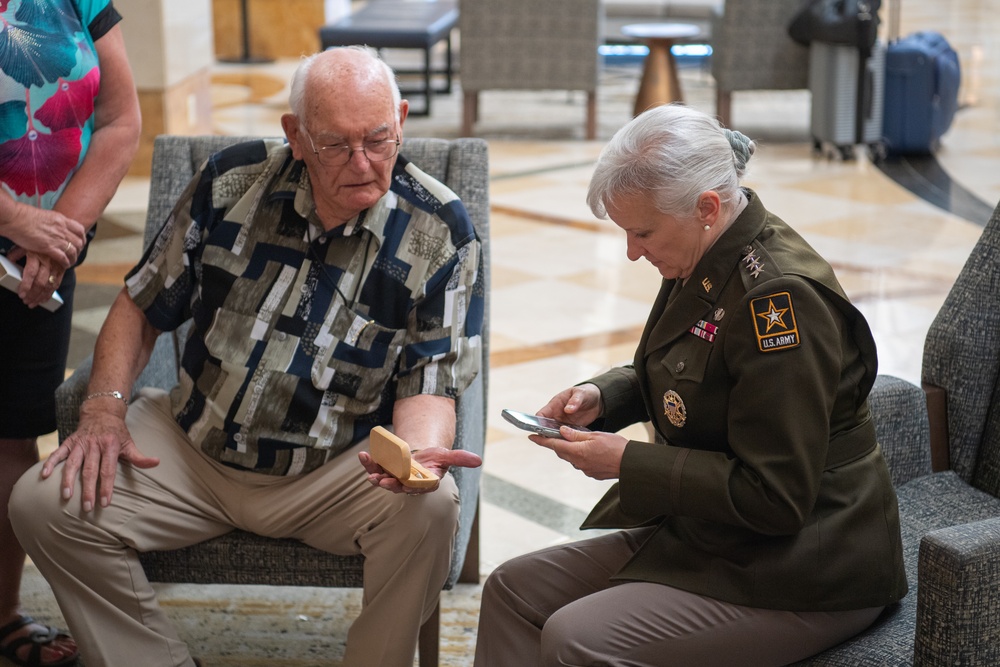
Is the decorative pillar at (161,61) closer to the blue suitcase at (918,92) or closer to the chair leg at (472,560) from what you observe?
the blue suitcase at (918,92)

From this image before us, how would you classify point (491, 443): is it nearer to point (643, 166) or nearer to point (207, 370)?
point (207, 370)

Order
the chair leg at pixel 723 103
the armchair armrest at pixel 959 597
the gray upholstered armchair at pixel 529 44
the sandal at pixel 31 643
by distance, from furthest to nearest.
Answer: the chair leg at pixel 723 103
the gray upholstered armchair at pixel 529 44
the sandal at pixel 31 643
the armchair armrest at pixel 959 597

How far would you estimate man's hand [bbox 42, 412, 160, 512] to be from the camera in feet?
7.30

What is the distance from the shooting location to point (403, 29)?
26.8ft

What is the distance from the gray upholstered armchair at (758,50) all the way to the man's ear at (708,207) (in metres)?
6.34

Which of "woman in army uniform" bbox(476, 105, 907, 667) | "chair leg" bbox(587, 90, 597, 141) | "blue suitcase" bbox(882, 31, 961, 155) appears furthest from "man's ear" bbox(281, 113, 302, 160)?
"chair leg" bbox(587, 90, 597, 141)

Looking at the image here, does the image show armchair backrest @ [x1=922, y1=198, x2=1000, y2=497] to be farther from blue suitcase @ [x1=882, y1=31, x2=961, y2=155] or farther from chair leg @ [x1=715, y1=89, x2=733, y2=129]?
chair leg @ [x1=715, y1=89, x2=733, y2=129]

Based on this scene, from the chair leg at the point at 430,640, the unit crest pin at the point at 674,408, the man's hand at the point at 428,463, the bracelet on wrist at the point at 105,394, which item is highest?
the unit crest pin at the point at 674,408

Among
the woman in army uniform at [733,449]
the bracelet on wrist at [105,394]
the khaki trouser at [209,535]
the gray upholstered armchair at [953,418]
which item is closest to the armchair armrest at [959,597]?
the woman in army uniform at [733,449]

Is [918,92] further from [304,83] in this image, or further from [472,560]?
[304,83]

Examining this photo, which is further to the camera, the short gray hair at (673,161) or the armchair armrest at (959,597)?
the short gray hair at (673,161)

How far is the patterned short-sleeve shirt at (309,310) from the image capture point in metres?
2.28

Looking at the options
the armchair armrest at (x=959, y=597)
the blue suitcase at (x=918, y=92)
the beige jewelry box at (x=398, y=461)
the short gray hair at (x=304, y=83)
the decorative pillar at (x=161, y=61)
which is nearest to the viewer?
the armchair armrest at (x=959, y=597)

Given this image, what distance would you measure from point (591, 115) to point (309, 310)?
20.6 ft
